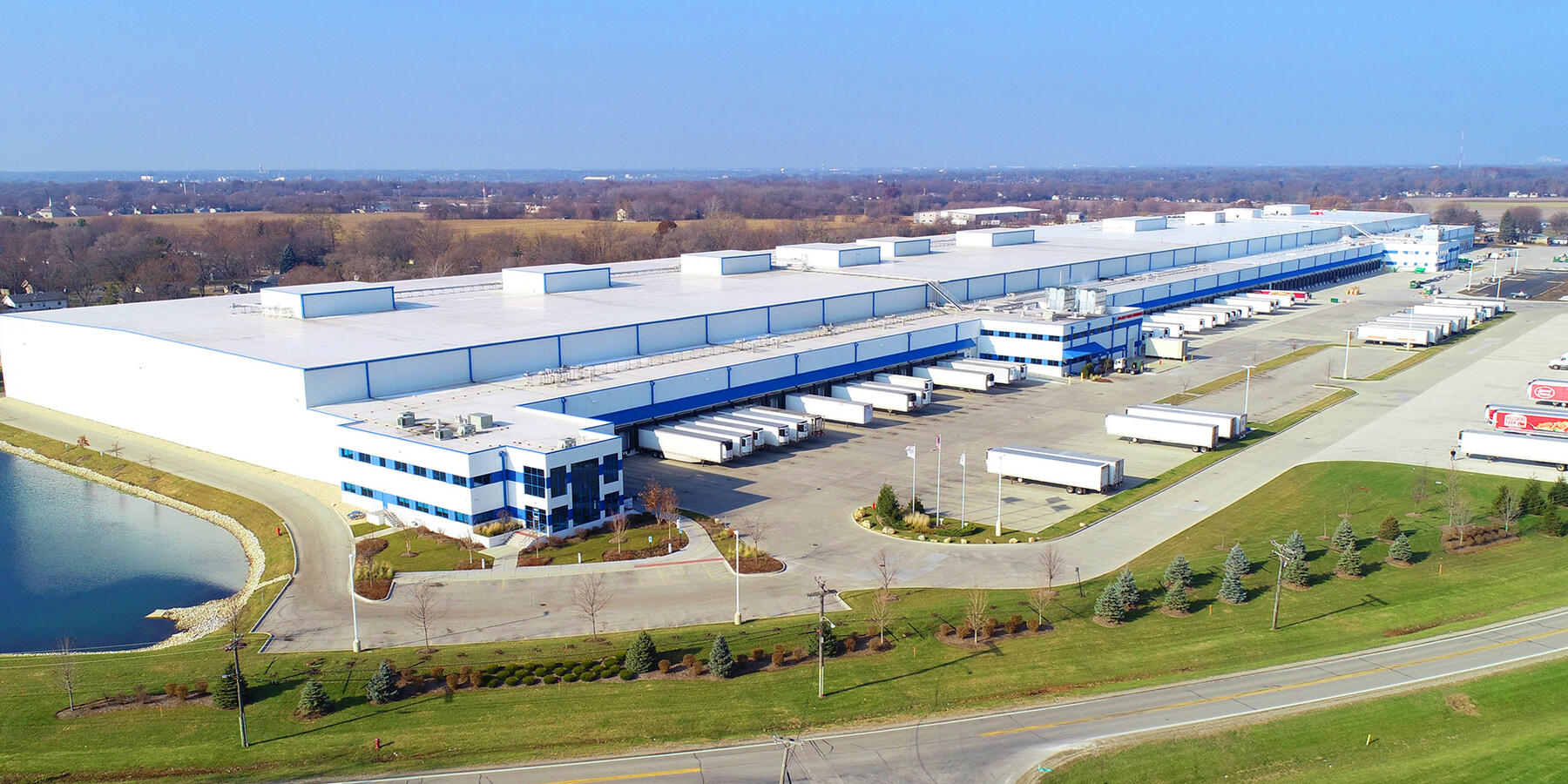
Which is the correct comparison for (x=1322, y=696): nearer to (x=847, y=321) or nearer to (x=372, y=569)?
(x=372, y=569)

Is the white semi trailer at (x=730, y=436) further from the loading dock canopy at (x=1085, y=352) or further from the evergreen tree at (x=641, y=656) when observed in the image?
the loading dock canopy at (x=1085, y=352)

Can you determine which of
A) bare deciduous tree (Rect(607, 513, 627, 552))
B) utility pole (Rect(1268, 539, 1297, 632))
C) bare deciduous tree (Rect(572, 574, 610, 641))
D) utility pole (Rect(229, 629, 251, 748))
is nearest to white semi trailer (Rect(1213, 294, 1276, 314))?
utility pole (Rect(1268, 539, 1297, 632))

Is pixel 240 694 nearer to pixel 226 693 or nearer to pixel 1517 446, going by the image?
pixel 226 693

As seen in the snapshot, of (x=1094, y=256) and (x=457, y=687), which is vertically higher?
(x=1094, y=256)

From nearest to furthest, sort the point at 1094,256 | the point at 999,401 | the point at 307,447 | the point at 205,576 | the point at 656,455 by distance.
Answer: the point at 205,576 → the point at 307,447 → the point at 656,455 → the point at 999,401 → the point at 1094,256

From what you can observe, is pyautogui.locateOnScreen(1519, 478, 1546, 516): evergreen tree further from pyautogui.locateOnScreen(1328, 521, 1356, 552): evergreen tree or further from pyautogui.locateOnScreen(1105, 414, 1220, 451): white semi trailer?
pyautogui.locateOnScreen(1105, 414, 1220, 451): white semi trailer

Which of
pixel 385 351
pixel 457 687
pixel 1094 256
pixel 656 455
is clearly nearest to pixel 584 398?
pixel 656 455
